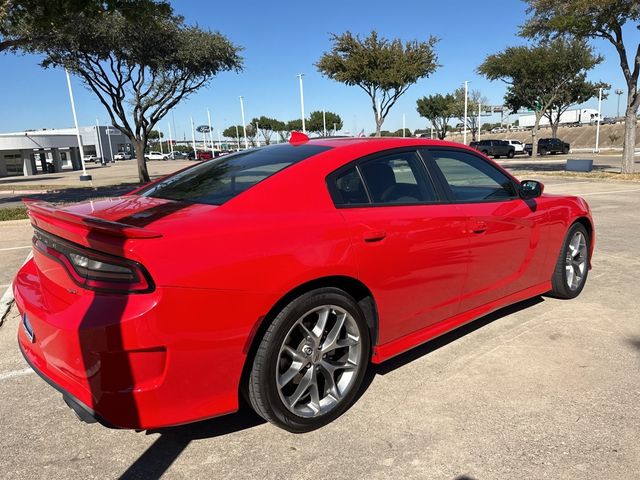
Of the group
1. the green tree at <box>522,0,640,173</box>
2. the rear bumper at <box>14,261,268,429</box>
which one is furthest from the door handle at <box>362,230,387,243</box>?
the green tree at <box>522,0,640,173</box>

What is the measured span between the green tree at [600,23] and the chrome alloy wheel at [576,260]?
47.5ft

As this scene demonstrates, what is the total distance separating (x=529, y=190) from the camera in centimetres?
400

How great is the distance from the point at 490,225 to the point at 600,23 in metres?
17.1

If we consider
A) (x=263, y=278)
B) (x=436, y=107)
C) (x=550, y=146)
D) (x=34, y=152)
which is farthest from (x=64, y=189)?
(x=436, y=107)

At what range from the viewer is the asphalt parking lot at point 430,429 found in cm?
238

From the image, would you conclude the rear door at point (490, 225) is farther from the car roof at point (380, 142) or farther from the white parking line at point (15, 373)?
the white parking line at point (15, 373)

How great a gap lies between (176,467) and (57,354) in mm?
786

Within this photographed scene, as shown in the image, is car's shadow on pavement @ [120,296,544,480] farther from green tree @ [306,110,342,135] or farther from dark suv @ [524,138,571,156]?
green tree @ [306,110,342,135]

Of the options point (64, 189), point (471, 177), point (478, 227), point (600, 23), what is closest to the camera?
point (478, 227)

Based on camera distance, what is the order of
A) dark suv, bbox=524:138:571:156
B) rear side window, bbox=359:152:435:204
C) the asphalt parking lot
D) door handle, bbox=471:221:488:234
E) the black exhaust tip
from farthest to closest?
dark suv, bbox=524:138:571:156, door handle, bbox=471:221:488:234, rear side window, bbox=359:152:435:204, the asphalt parking lot, the black exhaust tip

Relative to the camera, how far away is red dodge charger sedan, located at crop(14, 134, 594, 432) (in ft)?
7.02

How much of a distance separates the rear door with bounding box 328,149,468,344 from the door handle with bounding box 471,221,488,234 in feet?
0.34

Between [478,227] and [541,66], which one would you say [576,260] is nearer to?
[478,227]

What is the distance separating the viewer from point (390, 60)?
2767 cm
